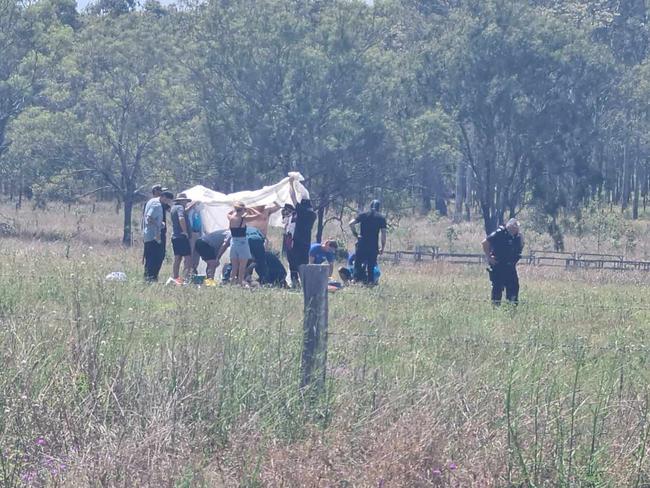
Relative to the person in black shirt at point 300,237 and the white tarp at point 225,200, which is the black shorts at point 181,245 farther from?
the white tarp at point 225,200

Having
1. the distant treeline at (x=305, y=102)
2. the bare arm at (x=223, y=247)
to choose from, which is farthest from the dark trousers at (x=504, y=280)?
the distant treeline at (x=305, y=102)

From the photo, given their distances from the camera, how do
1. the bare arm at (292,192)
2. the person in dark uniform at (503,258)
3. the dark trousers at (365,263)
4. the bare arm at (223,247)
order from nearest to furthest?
the person in dark uniform at (503,258), the bare arm at (223,247), the dark trousers at (365,263), the bare arm at (292,192)

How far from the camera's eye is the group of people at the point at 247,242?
14953 millimetres

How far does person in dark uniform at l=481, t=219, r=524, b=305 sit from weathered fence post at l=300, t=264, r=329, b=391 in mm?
7731

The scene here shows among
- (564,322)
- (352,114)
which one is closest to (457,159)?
(352,114)

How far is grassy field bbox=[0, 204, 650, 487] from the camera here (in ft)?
18.9

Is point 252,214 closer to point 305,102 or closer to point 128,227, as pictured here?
point 305,102

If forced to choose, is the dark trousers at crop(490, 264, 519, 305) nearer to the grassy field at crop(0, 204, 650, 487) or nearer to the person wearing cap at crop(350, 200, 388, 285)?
the person wearing cap at crop(350, 200, 388, 285)

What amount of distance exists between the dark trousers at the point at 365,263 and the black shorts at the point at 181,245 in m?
2.51

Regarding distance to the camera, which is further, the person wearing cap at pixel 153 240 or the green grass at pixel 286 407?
the person wearing cap at pixel 153 240

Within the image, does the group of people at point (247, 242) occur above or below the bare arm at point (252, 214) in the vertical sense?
below

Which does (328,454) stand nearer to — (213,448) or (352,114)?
(213,448)

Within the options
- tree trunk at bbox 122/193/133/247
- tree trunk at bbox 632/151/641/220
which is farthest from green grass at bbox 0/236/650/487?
tree trunk at bbox 632/151/641/220

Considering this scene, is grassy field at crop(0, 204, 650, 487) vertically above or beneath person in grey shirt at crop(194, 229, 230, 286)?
beneath
